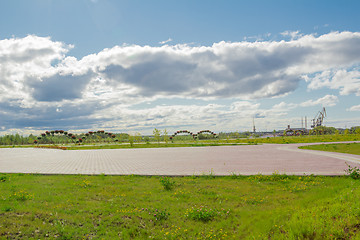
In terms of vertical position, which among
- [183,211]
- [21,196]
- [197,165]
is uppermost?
[21,196]

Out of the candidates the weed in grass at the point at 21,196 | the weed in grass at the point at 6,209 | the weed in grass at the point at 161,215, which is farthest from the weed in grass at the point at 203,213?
the weed in grass at the point at 21,196

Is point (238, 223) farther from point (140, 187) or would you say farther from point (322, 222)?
point (140, 187)

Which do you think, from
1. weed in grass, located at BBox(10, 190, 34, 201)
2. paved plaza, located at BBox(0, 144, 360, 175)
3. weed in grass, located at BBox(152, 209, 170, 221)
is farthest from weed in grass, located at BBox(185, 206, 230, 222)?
weed in grass, located at BBox(10, 190, 34, 201)

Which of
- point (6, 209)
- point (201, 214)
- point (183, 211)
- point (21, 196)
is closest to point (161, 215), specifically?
point (183, 211)

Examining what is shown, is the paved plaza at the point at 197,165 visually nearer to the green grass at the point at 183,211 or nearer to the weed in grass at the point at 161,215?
the green grass at the point at 183,211

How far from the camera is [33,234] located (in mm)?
4711

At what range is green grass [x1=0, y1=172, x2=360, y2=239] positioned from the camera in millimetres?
4652

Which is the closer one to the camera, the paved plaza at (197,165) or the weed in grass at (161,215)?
the weed in grass at (161,215)

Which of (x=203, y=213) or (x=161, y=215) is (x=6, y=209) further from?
(x=203, y=213)

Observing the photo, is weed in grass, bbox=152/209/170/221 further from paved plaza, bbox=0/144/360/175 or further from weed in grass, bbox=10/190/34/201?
paved plaza, bbox=0/144/360/175

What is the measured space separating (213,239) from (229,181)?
176 inches

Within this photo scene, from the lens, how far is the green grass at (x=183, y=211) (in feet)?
15.3

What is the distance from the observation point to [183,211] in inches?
231

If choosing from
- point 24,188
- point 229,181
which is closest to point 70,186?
point 24,188
